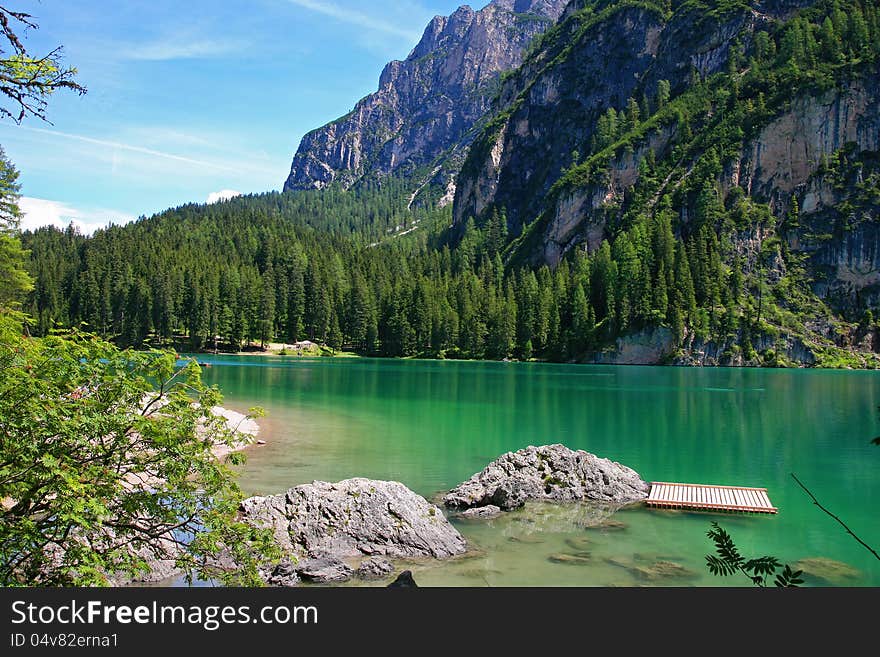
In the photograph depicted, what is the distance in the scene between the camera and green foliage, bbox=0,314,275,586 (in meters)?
6.72

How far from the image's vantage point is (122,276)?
5453 inches

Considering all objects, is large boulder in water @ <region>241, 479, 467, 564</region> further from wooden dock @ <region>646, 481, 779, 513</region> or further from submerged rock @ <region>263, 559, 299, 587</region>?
wooden dock @ <region>646, 481, 779, 513</region>

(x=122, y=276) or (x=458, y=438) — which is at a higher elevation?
(x=122, y=276)

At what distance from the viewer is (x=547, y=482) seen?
78.6 ft

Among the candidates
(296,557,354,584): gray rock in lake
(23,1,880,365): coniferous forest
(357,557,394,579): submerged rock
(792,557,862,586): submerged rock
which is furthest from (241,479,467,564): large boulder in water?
(23,1,880,365): coniferous forest

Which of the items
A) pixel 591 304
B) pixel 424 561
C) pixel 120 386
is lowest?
pixel 424 561

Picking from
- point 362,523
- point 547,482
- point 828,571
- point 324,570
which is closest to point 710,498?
point 547,482

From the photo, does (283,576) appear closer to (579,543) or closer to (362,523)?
(362,523)

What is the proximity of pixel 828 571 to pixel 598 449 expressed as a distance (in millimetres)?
16837

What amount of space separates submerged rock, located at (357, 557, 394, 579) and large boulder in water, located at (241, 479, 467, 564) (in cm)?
102

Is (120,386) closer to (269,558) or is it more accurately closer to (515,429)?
(269,558)

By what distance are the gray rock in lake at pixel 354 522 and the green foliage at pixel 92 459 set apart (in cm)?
901
